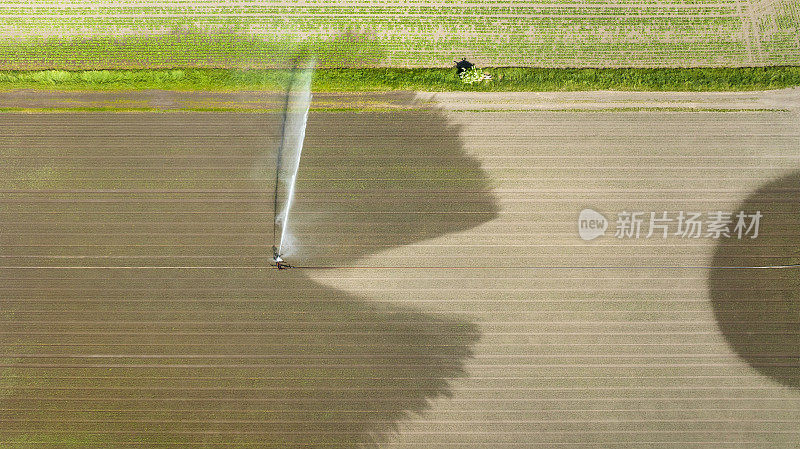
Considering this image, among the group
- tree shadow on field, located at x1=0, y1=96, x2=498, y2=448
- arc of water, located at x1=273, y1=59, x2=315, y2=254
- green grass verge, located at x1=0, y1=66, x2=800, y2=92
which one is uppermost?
green grass verge, located at x1=0, y1=66, x2=800, y2=92

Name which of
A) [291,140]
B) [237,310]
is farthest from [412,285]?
[291,140]

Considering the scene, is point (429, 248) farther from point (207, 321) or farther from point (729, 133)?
point (729, 133)

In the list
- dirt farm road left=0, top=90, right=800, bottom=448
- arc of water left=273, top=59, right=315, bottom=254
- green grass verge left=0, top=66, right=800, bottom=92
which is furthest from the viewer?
green grass verge left=0, top=66, right=800, bottom=92

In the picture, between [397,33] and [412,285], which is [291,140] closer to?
[397,33]

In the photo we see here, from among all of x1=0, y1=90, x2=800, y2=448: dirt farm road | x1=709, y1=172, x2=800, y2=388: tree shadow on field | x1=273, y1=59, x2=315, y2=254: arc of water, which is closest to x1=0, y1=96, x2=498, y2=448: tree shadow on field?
x1=0, y1=90, x2=800, y2=448: dirt farm road

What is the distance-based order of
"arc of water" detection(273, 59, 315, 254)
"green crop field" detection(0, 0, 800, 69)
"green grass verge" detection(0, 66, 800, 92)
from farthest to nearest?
"green crop field" detection(0, 0, 800, 69), "green grass verge" detection(0, 66, 800, 92), "arc of water" detection(273, 59, 315, 254)

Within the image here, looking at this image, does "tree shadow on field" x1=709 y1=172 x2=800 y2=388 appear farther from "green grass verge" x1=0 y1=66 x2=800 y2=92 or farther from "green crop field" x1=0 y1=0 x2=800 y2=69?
"green crop field" x1=0 y1=0 x2=800 y2=69
